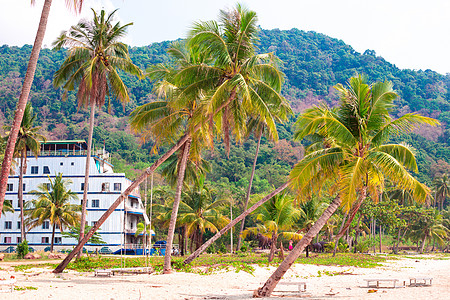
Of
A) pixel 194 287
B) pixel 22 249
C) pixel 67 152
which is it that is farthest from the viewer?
pixel 67 152

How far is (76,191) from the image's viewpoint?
47875 millimetres

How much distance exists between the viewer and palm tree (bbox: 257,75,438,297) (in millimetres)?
12617

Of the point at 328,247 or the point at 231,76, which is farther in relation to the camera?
the point at 328,247

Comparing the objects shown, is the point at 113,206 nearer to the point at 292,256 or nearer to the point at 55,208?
Answer: the point at 292,256

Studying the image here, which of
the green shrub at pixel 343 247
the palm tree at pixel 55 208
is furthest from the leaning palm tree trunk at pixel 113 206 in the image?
the green shrub at pixel 343 247

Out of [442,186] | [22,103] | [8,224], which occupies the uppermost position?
[22,103]

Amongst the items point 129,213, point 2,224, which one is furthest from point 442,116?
point 2,224

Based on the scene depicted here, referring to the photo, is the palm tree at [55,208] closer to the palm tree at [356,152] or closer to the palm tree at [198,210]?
the palm tree at [198,210]

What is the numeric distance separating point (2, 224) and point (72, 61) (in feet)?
108

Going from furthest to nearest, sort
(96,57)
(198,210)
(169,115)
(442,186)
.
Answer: (442,186), (198,210), (96,57), (169,115)

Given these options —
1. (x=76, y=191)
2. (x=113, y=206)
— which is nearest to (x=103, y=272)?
(x=113, y=206)

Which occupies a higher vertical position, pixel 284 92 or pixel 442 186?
pixel 284 92

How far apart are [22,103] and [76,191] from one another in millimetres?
39391

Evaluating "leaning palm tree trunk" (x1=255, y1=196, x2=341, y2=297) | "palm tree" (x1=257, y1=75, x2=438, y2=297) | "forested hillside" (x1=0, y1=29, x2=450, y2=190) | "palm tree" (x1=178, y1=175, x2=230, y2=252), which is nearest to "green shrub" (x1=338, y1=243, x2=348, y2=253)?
"palm tree" (x1=178, y1=175, x2=230, y2=252)
